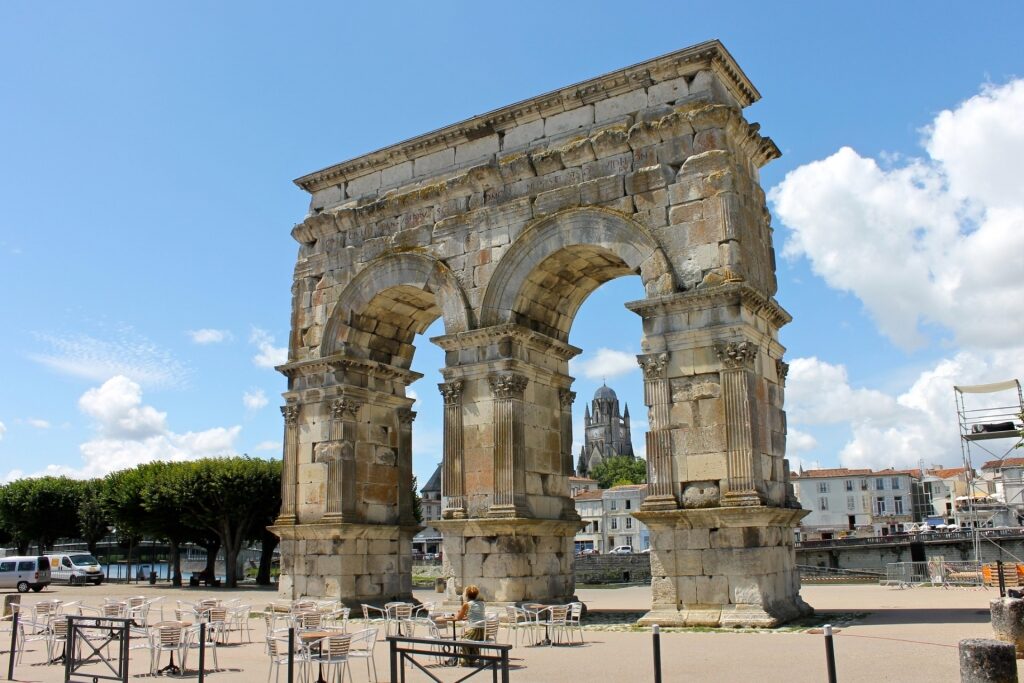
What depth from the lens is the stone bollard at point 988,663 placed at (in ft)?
24.2

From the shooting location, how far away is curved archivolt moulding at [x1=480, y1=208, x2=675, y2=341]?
641 inches

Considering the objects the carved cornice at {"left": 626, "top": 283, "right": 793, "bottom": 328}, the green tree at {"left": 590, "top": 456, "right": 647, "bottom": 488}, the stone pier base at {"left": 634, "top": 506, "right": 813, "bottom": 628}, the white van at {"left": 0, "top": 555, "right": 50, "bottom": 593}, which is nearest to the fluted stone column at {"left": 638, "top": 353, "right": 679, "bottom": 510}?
the stone pier base at {"left": 634, "top": 506, "right": 813, "bottom": 628}

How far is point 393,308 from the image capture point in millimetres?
20750

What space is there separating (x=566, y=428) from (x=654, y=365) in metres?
3.87

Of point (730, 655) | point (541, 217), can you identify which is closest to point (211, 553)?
point (541, 217)

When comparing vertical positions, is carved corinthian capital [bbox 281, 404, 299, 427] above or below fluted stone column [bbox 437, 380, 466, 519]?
above

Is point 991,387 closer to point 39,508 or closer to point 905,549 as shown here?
point 905,549

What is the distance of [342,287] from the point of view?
20.6 metres

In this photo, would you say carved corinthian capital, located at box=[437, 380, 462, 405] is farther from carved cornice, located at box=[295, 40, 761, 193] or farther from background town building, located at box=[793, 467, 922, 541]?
background town building, located at box=[793, 467, 922, 541]

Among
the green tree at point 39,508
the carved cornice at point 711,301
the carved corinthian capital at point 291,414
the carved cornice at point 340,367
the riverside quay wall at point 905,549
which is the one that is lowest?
the riverside quay wall at point 905,549

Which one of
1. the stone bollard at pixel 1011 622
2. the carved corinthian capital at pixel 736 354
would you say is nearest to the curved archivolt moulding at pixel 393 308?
the carved corinthian capital at pixel 736 354

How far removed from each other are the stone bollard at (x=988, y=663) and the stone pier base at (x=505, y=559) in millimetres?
9679

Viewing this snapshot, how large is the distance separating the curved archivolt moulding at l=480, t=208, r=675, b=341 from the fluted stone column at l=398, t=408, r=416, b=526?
4461 mm

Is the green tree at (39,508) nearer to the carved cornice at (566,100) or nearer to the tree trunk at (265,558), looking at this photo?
the tree trunk at (265,558)
